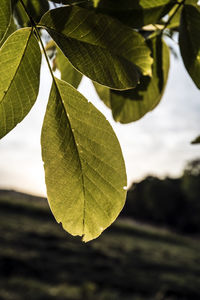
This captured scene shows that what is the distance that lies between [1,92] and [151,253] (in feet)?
58.2

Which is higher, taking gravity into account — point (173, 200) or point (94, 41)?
point (94, 41)

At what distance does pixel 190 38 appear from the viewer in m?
0.37

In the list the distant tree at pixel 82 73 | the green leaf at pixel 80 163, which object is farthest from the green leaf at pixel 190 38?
the green leaf at pixel 80 163

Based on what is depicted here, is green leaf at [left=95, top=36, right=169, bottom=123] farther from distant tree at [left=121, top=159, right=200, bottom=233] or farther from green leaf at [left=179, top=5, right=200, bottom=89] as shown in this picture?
distant tree at [left=121, top=159, right=200, bottom=233]

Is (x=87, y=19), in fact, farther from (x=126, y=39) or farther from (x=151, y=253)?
(x=151, y=253)

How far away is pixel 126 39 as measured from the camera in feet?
1.03

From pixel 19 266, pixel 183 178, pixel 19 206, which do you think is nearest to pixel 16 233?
pixel 19 266

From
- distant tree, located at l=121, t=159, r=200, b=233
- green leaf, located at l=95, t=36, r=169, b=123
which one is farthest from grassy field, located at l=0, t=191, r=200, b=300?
green leaf, located at l=95, t=36, r=169, b=123

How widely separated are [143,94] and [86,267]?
14.6 meters

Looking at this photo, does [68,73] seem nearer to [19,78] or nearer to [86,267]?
[19,78]

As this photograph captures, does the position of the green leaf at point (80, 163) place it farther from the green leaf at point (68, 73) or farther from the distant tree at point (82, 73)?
the green leaf at point (68, 73)

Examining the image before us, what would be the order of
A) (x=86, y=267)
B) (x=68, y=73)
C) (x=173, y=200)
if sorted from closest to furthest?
(x=68, y=73), (x=86, y=267), (x=173, y=200)

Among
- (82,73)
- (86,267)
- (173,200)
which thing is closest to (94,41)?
(82,73)

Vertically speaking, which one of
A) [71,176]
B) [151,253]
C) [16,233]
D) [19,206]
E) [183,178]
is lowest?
[183,178]
